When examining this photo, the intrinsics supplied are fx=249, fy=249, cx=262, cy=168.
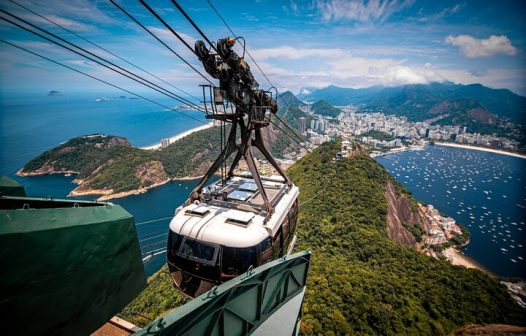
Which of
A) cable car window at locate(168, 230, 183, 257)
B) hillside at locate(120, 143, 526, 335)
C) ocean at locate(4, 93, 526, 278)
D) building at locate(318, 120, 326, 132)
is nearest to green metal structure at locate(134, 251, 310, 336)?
cable car window at locate(168, 230, 183, 257)

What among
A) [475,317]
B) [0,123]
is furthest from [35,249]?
[0,123]

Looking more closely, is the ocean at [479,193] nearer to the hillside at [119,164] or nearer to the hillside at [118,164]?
the hillside at [119,164]

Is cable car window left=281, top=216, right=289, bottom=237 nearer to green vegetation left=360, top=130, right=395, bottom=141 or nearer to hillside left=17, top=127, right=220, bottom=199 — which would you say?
hillside left=17, top=127, right=220, bottom=199

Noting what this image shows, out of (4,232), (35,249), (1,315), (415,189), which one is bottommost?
(415,189)

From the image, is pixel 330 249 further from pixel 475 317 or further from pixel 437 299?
pixel 475 317

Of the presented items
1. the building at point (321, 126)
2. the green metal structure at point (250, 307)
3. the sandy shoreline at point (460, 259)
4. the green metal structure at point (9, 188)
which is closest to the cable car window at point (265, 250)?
the green metal structure at point (250, 307)

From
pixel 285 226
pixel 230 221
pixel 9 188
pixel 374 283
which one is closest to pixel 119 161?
pixel 374 283

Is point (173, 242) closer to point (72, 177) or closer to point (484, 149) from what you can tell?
point (72, 177)
